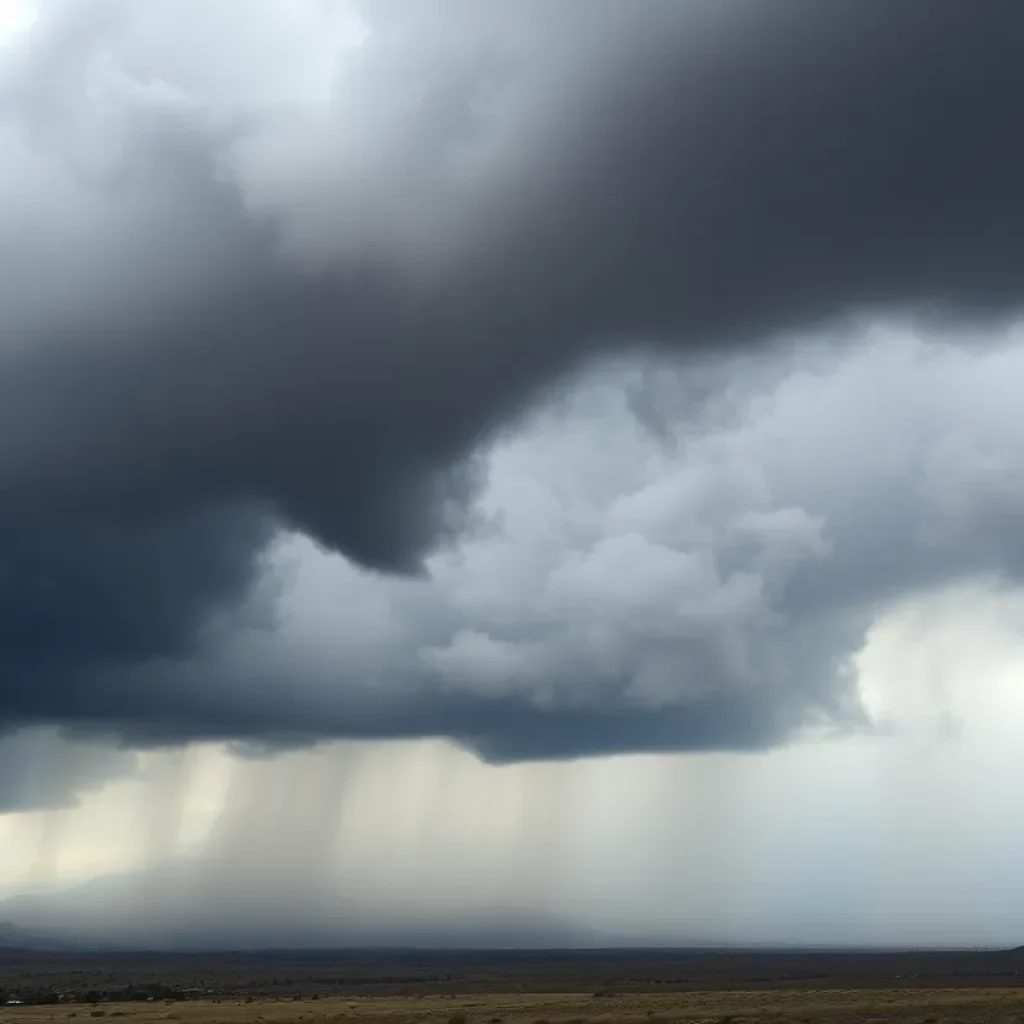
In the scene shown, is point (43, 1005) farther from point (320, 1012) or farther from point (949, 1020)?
point (949, 1020)

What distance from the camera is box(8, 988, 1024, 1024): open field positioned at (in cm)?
9931

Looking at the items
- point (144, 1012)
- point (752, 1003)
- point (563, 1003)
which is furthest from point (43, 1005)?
point (752, 1003)

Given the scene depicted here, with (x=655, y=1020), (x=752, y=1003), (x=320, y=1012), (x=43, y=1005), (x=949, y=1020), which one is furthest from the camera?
(x=43, y=1005)

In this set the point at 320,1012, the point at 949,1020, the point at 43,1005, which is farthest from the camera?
the point at 43,1005

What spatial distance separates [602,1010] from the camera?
114 m

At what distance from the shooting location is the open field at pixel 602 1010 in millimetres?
99312

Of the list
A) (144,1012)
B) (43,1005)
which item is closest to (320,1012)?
(144,1012)

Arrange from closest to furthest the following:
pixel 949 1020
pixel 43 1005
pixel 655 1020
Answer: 1. pixel 949 1020
2. pixel 655 1020
3. pixel 43 1005

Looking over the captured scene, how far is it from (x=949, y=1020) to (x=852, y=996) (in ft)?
104

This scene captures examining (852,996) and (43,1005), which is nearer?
(852,996)

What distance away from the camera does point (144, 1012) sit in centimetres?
13138

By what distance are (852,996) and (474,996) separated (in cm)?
5323

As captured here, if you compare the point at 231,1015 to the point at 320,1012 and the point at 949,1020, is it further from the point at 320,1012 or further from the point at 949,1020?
the point at 949,1020

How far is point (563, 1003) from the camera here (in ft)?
424
